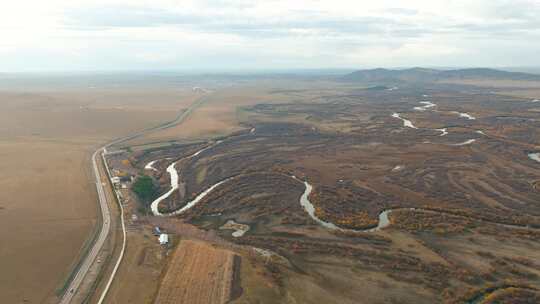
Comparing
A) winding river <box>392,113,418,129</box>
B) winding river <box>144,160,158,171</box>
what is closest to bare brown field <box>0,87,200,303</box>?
winding river <box>144,160,158,171</box>

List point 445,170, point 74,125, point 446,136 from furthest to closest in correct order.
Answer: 1. point 74,125
2. point 446,136
3. point 445,170

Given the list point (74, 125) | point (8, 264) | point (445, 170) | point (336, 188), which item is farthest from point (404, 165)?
point (74, 125)

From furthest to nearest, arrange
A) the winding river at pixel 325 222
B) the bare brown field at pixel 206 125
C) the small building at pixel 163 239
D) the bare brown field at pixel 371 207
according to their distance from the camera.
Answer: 1. the bare brown field at pixel 206 125
2. the winding river at pixel 325 222
3. the small building at pixel 163 239
4. the bare brown field at pixel 371 207

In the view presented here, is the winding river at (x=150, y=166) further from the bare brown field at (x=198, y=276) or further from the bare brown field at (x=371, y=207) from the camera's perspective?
the bare brown field at (x=198, y=276)

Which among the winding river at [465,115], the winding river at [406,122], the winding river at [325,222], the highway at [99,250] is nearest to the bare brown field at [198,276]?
the highway at [99,250]

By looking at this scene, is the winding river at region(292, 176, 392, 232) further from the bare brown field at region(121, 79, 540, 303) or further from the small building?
the small building

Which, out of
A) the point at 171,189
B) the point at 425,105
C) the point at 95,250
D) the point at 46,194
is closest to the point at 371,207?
the point at 171,189

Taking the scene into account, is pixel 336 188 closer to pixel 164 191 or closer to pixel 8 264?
pixel 164 191

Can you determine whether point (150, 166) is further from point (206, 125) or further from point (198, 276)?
point (206, 125)
